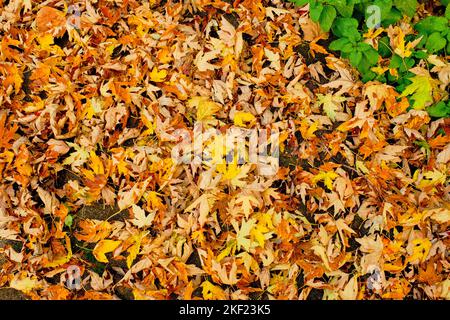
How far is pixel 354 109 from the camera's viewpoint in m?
2.57

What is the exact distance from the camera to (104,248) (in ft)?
7.71

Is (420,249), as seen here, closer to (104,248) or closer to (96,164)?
(104,248)

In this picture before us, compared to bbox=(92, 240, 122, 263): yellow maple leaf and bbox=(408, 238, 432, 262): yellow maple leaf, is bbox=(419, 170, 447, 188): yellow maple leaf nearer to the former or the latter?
bbox=(408, 238, 432, 262): yellow maple leaf

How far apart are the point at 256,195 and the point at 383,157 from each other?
714 mm

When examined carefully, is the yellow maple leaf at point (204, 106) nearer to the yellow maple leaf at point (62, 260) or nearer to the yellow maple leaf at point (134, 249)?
the yellow maple leaf at point (134, 249)

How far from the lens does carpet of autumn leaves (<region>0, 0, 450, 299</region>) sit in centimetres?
232

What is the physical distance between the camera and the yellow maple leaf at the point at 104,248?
2340 millimetres

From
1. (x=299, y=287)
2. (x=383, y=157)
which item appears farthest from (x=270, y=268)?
(x=383, y=157)

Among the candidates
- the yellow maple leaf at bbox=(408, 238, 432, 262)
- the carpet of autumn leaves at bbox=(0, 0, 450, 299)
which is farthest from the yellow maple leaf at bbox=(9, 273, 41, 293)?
the yellow maple leaf at bbox=(408, 238, 432, 262)

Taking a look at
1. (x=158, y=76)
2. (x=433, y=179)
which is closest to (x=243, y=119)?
(x=158, y=76)

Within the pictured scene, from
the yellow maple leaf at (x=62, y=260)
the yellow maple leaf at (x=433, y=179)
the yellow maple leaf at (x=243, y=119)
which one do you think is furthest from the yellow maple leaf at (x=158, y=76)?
the yellow maple leaf at (x=433, y=179)
